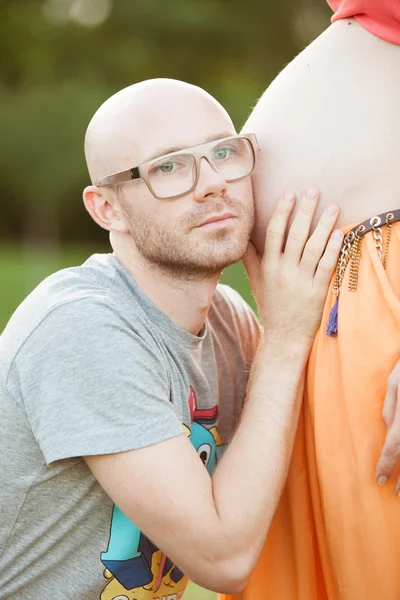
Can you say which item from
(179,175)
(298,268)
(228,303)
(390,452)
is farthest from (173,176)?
(390,452)

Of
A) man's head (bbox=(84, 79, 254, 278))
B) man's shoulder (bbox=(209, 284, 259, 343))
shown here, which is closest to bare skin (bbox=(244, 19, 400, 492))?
man's head (bbox=(84, 79, 254, 278))

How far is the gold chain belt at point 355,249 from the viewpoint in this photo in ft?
6.19

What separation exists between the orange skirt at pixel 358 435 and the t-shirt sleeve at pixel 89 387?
0.34 m

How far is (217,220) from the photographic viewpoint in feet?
6.77

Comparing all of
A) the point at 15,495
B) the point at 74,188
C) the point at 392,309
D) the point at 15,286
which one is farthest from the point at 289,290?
the point at 74,188

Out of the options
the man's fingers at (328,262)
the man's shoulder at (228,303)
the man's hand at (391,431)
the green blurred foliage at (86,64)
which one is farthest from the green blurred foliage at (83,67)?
the man's hand at (391,431)

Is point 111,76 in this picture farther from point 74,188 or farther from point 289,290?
point 289,290

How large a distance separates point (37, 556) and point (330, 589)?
2.26 ft

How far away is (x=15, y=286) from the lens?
1151 centimetres

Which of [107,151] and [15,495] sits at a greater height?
[107,151]

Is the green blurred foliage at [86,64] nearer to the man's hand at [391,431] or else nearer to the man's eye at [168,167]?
the man's eye at [168,167]

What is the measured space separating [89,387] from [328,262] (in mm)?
613

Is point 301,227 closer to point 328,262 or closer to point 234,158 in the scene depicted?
point 328,262

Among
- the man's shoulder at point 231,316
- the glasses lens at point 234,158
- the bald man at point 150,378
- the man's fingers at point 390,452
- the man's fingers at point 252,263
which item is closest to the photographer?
the man's fingers at point 390,452
